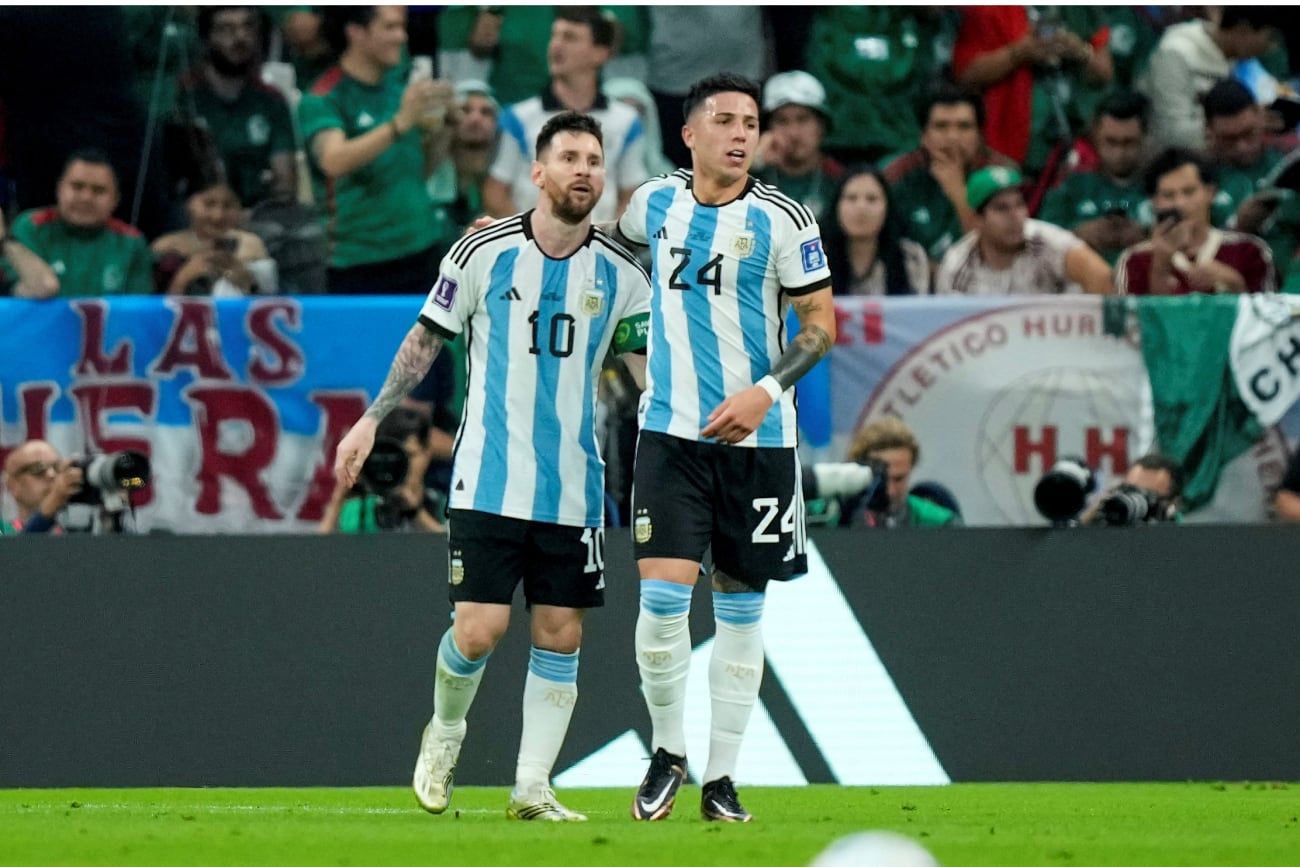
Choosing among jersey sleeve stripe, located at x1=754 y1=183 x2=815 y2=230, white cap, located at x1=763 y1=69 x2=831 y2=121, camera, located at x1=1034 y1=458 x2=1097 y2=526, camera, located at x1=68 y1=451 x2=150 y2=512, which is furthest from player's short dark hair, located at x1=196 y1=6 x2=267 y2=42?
jersey sleeve stripe, located at x1=754 y1=183 x2=815 y2=230

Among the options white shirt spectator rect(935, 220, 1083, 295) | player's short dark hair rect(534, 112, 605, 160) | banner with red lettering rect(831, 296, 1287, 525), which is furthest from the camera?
white shirt spectator rect(935, 220, 1083, 295)

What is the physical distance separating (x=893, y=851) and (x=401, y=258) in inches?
353

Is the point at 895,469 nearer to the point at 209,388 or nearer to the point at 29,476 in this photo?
the point at 209,388

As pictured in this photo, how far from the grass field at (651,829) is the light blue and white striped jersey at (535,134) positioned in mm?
4416

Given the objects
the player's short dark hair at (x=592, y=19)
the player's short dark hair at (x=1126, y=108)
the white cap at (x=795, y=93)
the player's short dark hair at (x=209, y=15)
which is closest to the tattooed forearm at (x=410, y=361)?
the player's short dark hair at (x=592, y=19)

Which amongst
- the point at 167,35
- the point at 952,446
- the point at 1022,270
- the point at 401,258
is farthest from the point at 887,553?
the point at 167,35

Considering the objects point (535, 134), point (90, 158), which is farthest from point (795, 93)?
point (90, 158)

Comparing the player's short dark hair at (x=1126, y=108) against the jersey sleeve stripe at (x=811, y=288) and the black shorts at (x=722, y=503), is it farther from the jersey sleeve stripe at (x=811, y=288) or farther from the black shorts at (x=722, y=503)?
the black shorts at (x=722, y=503)

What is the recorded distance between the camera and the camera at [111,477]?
383 inches

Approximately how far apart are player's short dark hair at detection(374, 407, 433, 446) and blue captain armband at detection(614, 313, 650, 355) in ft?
11.3

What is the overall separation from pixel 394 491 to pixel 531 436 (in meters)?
3.29

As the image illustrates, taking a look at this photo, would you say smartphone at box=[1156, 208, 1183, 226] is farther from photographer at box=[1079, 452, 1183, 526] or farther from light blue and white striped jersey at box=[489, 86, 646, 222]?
light blue and white striped jersey at box=[489, 86, 646, 222]

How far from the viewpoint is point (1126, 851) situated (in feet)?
19.4

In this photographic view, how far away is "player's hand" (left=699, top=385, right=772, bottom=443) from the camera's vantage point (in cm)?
673
